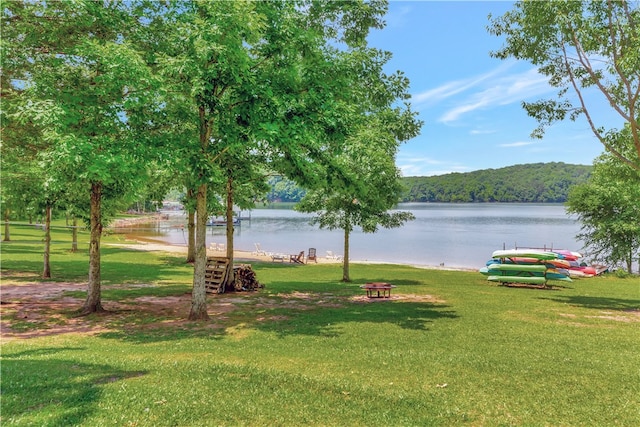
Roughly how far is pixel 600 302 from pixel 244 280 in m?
19.4

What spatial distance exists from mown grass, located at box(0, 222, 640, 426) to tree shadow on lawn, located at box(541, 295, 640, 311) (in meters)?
0.41

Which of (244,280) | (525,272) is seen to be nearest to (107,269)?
(244,280)

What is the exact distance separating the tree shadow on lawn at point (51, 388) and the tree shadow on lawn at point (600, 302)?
67.0 ft

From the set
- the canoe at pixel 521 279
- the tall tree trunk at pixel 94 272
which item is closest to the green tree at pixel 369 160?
the canoe at pixel 521 279

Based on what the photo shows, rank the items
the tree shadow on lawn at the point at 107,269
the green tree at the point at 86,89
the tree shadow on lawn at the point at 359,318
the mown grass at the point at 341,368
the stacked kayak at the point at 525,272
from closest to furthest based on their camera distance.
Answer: the mown grass at the point at 341,368, the green tree at the point at 86,89, the tree shadow on lawn at the point at 359,318, the tree shadow on lawn at the point at 107,269, the stacked kayak at the point at 525,272

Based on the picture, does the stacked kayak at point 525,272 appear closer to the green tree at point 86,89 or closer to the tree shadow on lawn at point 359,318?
the tree shadow on lawn at point 359,318

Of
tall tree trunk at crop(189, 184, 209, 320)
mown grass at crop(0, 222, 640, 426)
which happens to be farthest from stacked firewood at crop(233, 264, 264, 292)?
tall tree trunk at crop(189, 184, 209, 320)

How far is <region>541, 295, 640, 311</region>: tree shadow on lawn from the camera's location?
1866 centimetres

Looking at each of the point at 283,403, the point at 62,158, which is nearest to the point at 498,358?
the point at 283,403

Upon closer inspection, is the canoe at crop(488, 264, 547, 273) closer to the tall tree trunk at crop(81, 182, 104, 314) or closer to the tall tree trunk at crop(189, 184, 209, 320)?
the tall tree trunk at crop(189, 184, 209, 320)

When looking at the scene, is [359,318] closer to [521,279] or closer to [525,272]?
[521,279]

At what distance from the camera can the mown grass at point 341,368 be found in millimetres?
6680

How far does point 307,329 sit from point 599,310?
14096 millimetres

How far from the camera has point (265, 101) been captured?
42.8ft
